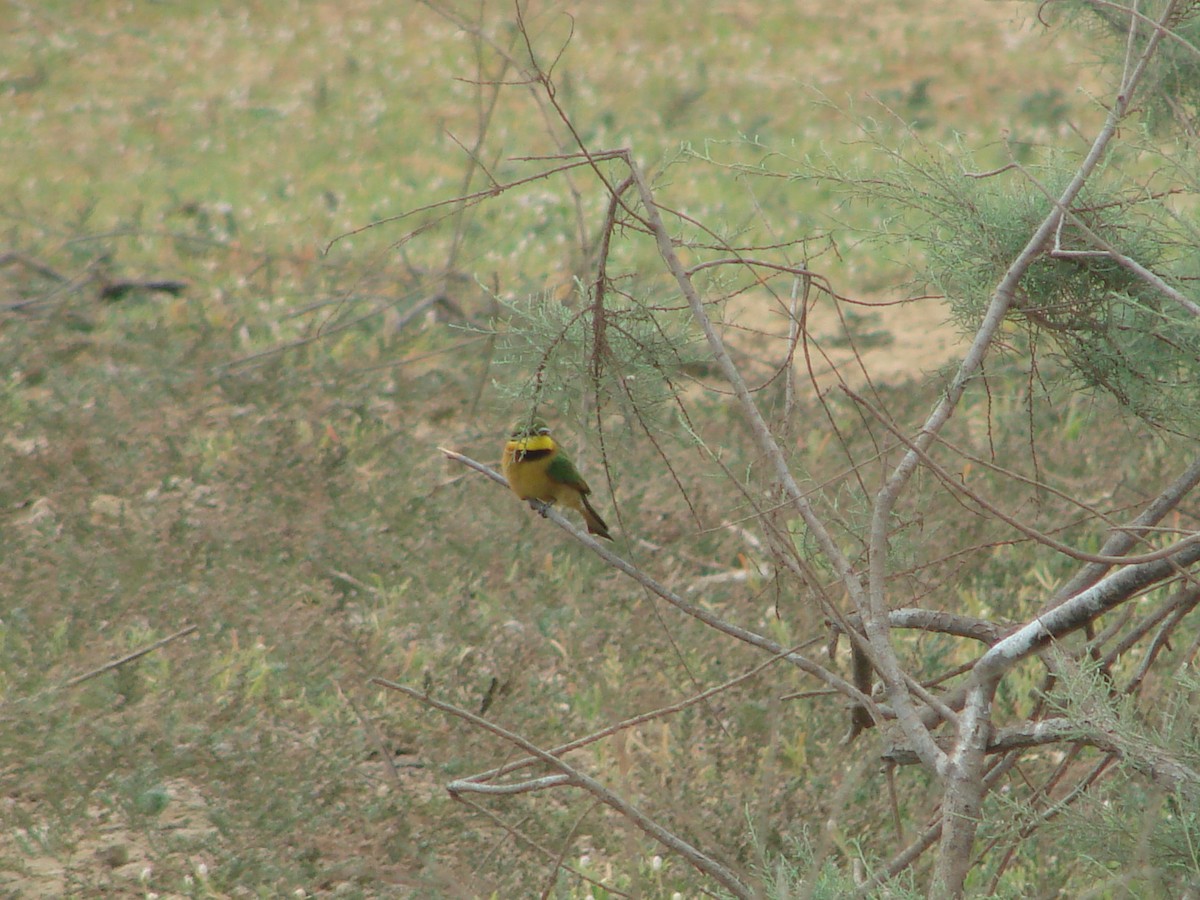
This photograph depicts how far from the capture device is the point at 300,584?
485 centimetres

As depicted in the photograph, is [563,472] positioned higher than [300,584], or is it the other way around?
[563,472]

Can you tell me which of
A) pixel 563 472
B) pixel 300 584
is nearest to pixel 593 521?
pixel 563 472

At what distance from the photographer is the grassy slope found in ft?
11.8

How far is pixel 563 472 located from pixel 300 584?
43.3 inches

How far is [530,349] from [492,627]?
2347mm

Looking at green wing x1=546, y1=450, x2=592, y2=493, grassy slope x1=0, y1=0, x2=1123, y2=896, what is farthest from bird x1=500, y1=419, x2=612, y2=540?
grassy slope x1=0, y1=0, x2=1123, y2=896

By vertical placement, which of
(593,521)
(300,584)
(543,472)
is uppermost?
(543,472)

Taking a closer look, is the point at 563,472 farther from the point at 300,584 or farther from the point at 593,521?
the point at 300,584

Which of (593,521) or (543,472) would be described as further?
(593,521)

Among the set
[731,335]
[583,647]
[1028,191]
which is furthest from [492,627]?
[731,335]

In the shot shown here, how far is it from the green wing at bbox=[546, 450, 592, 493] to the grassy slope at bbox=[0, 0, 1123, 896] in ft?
0.89

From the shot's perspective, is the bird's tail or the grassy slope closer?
the grassy slope

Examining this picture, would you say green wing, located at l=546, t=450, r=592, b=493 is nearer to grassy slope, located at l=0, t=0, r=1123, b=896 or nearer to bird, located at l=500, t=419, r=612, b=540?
bird, located at l=500, t=419, r=612, b=540

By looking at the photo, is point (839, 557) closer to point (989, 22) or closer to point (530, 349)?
point (530, 349)
